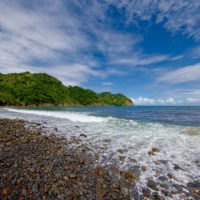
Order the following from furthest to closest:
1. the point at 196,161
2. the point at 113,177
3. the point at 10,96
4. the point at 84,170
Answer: the point at 10,96
the point at 196,161
the point at 84,170
the point at 113,177

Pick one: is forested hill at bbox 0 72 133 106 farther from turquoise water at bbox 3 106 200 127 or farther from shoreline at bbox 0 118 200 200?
shoreline at bbox 0 118 200 200

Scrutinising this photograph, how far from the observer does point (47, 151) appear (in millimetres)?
5461

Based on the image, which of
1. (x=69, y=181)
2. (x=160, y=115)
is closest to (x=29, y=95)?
(x=160, y=115)

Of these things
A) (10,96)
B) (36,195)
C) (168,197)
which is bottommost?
(168,197)

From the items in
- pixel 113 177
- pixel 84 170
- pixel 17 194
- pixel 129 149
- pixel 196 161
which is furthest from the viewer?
pixel 129 149

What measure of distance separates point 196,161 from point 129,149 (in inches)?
126

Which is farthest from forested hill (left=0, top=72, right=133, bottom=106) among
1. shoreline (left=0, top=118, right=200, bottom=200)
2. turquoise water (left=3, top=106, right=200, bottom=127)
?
shoreline (left=0, top=118, right=200, bottom=200)

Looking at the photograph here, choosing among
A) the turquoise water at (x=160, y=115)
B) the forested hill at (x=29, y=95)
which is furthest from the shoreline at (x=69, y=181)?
the forested hill at (x=29, y=95)

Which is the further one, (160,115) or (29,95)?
(29,95)

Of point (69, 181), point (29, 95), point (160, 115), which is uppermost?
point (29, 95)

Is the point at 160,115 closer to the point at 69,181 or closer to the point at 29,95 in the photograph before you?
the point at 69,181

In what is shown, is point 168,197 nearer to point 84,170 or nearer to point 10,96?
point 84,170

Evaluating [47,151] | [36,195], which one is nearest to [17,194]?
[36,195]

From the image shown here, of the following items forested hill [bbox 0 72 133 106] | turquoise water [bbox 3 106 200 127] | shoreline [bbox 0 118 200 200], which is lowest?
shoreline [bbox 0 118 200 200]
